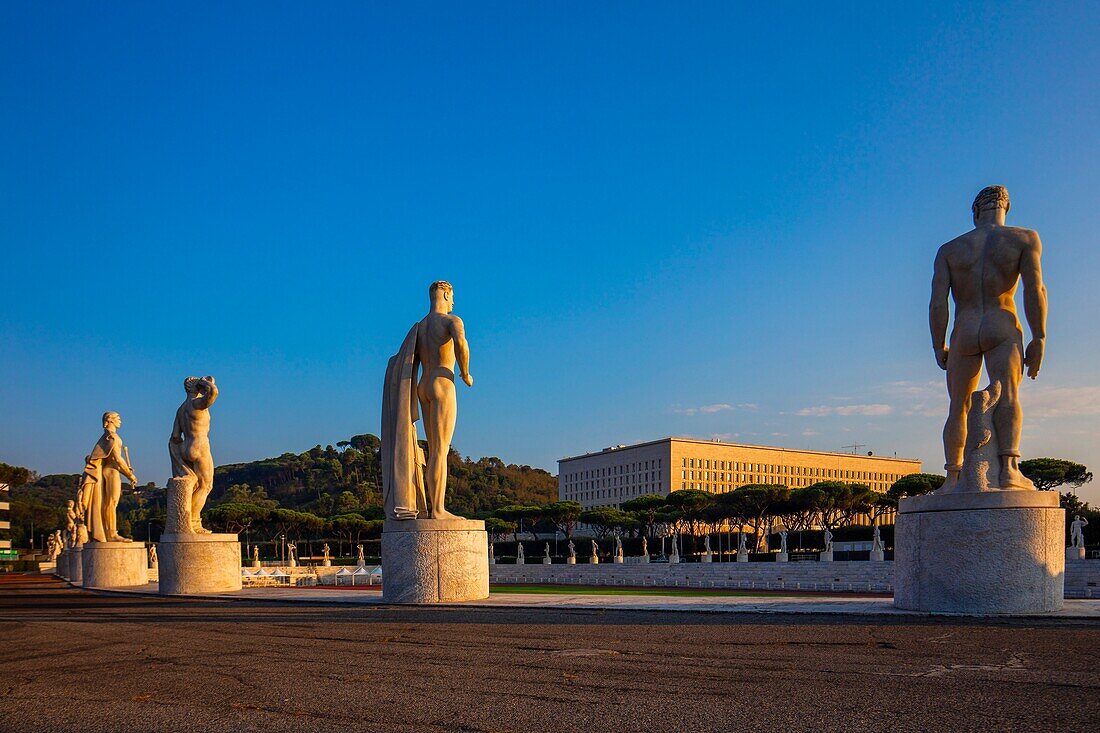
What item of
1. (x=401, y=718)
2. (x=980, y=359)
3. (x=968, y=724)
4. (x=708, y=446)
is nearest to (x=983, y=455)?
(x=980, y=359)

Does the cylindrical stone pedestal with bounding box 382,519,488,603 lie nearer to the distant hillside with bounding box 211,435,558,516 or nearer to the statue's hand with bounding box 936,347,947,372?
the statue's hand with bounding box 936,347,947,372

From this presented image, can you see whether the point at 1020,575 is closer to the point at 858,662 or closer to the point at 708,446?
the point at 858,662

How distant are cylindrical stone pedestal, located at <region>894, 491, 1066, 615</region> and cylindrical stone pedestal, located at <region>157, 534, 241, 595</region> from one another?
14.2 metres

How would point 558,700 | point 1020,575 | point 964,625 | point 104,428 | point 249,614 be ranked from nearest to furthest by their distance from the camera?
point 558,700, point 964,625, point 1020,575, point 249,614, point 104,428

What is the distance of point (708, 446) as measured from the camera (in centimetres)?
14300

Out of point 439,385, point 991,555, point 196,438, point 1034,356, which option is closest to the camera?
point 991,555

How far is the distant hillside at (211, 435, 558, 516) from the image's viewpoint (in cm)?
13300

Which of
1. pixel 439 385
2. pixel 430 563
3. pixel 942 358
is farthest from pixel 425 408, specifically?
pixel 942 358

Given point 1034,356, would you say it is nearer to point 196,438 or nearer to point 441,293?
point 441,293

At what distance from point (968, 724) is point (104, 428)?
88.4 feet

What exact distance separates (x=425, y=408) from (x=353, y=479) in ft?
422

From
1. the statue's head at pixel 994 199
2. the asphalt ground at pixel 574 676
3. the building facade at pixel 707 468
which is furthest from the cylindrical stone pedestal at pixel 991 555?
the building facade at pixel 707 468

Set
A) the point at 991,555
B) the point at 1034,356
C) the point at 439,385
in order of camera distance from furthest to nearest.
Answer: the point at 439,385 → the point at 1034,356 → the point at 991,555

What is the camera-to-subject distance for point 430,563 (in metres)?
12.4
